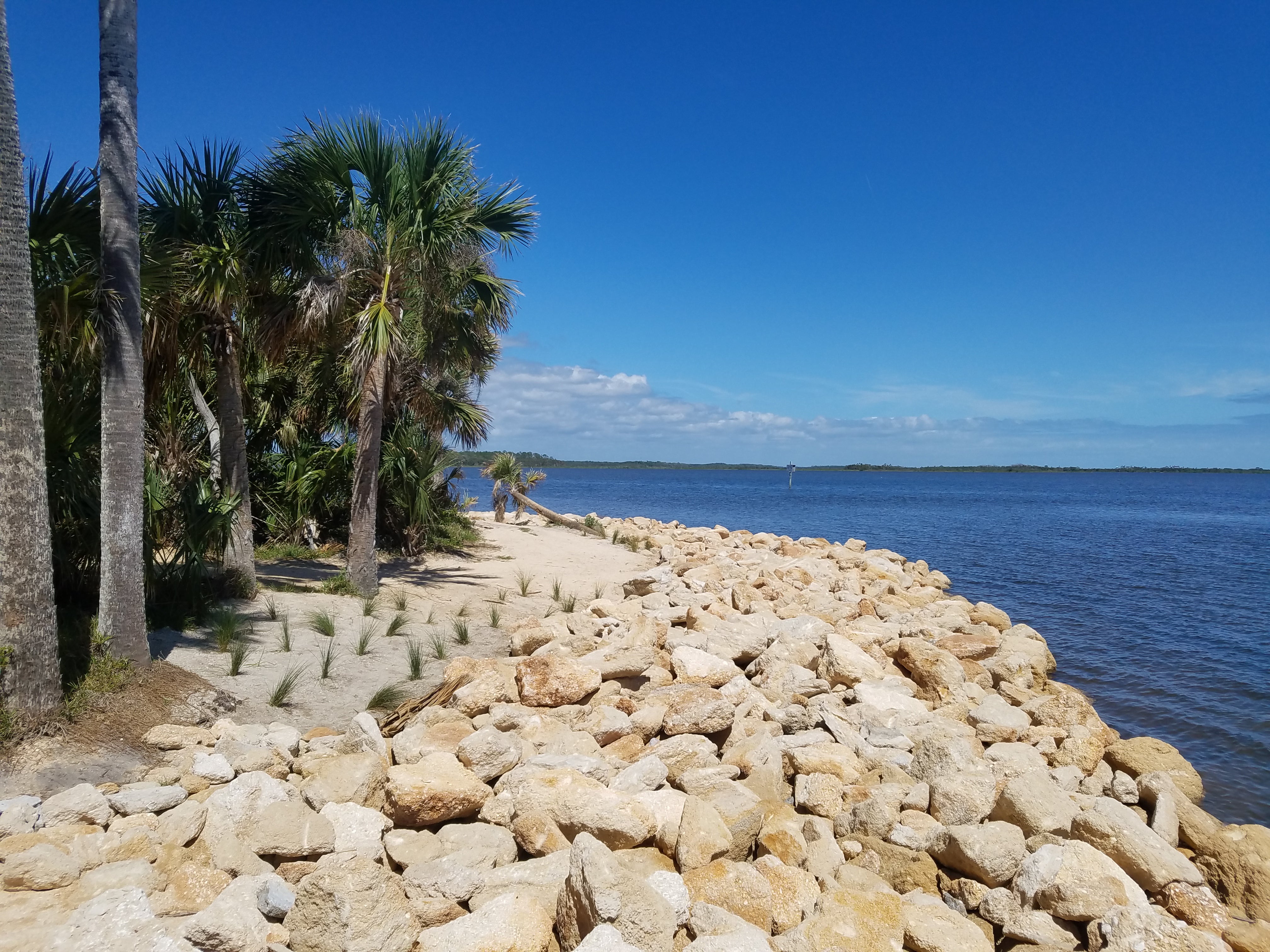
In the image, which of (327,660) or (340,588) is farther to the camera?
(340,588)

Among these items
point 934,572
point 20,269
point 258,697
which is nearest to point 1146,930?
point 258,697

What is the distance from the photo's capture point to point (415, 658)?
8.22 meters

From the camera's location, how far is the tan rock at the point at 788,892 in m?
4.00

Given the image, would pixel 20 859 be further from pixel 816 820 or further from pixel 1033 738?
pixel 1033 738

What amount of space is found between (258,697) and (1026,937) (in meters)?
6.01

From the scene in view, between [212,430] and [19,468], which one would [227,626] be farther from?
[212,430]

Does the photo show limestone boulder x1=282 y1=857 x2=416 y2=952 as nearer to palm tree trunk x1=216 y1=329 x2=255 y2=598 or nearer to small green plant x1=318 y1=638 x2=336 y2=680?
small green plant x1=318 y1=638 x2=336 y2=680

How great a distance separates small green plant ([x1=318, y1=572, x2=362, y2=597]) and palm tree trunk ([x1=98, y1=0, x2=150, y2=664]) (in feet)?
14.2

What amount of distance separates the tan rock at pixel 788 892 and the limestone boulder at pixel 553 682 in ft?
9.24

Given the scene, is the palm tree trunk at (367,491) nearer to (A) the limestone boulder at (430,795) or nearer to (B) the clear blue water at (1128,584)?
(A) the limestone boulder at (430,795)

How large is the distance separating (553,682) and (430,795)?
7.37 ft

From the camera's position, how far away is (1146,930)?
12.9ft

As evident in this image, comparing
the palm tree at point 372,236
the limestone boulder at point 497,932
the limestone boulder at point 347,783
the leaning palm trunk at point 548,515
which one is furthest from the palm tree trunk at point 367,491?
the leaning palm trunk at point 548,515

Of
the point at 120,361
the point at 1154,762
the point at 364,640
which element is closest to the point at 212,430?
the point at 364,640
